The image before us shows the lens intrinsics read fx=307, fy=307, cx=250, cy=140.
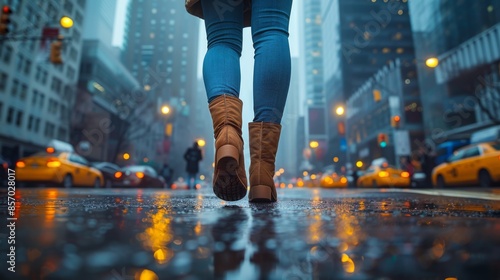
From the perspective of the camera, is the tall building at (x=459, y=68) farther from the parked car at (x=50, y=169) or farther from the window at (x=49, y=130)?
the window at (x=49, y=130)

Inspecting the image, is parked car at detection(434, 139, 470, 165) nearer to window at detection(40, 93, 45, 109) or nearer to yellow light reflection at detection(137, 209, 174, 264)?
yellow light reflection at detection(137, 209, 174, 264)

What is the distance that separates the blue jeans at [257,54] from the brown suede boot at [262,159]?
51 mm

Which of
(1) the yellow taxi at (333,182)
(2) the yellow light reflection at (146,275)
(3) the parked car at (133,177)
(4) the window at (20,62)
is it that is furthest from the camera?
(4) the window at (20,62)

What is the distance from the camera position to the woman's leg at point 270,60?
1.51m

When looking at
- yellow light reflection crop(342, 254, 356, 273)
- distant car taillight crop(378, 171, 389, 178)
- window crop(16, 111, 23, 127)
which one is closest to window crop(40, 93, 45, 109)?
window crop(16, 111, 23, 127)

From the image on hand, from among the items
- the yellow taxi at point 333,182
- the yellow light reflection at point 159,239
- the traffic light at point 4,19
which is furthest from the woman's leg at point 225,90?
the yellow taxi at point 333,182

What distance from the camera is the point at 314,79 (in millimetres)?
84625

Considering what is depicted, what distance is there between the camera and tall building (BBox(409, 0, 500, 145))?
20984 mm

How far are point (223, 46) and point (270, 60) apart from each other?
0.28m

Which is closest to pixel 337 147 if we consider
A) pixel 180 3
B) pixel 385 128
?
pixel 385 128

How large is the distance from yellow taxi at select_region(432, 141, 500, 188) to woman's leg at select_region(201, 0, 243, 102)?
31.0 ft

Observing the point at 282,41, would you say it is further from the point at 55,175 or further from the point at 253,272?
the point at 55,175

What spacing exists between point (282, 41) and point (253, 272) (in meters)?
1.38

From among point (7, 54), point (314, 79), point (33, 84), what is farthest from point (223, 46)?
point (314, 79)
